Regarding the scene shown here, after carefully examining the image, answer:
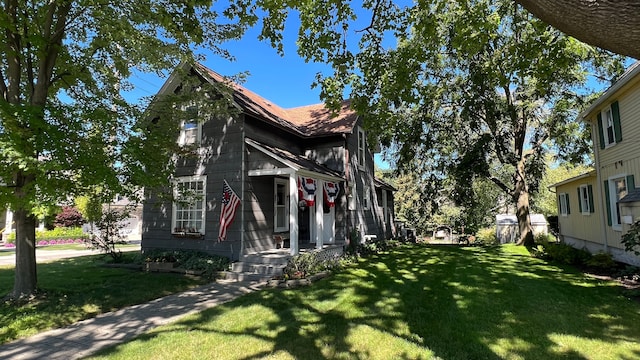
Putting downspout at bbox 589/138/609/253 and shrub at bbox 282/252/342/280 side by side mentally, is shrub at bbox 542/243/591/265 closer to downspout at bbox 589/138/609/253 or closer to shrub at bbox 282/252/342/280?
downspout at bbox 589/138/609/253

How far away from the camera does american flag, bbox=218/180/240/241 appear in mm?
10461

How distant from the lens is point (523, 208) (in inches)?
720

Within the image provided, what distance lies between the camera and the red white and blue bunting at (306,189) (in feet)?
35.9

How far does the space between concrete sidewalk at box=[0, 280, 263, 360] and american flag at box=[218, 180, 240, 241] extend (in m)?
2.39

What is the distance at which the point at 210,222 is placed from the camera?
37.8 feet

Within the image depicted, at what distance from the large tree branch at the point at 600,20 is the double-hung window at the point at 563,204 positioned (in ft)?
60.7

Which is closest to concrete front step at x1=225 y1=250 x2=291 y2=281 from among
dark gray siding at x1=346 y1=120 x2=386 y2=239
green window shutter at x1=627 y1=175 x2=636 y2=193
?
dark gray siding at x1=346 y1=120 x2=386 y2=239

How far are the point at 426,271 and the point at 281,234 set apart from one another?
5.42 meters

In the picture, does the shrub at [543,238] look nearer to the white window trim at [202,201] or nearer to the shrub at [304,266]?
the shrub at [304,266]

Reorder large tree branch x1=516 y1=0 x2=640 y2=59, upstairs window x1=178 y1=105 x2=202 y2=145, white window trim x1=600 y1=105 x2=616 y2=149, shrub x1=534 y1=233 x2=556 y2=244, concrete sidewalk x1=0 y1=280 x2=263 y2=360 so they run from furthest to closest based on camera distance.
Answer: shrub x1=534 y1=233 x2=556 y2=244 < upstairs window x1=178 y1=105 x2=202 y2=145 < white window trim x1=600 y1=105 x2=616 y2=149 < concrete sidewalk x1=0 y1=280 x2=263 y2=360 < large tree branch x1=516 y1=0 x2=640 y2=59

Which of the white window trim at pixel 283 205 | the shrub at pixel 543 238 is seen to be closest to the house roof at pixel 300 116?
the white window trim at pixel 283 205

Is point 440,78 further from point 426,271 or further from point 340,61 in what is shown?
point 426,271

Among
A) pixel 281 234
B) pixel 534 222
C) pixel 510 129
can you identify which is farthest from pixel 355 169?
pixel 534 222

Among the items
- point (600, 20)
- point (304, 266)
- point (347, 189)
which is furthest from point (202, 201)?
point (600, 20)
